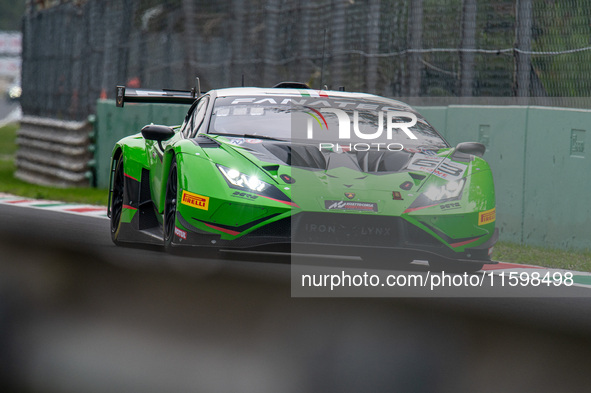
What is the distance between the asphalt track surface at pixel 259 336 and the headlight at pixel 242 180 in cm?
64

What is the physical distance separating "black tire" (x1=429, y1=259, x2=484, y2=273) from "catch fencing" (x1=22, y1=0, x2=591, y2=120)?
2.51m

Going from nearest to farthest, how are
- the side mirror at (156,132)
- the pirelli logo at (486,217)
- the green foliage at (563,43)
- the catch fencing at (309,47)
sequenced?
1. the pirelli logo at (486,217)
2. the side mirror at (156,132)
3. the green foliage at (563,43)
4. the catch fencing at (309,47)

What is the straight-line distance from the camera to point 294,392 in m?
4.66

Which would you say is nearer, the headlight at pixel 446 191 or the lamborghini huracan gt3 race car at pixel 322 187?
the lamborghini huracan gt3 race car at pixel 322 187

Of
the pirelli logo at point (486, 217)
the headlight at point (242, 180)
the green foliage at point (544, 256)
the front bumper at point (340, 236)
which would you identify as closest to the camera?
the front bumper at point (340, 236)

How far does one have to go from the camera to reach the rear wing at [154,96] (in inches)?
393

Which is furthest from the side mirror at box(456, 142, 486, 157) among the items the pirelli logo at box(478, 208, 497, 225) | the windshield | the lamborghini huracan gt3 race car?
the pirelli logo at box(478, 208, 497, 225)

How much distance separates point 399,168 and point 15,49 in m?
90.8

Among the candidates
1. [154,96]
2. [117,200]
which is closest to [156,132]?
[117,200]

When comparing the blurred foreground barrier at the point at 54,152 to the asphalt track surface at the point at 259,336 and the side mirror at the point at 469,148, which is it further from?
the side mirror at the point at 469,148

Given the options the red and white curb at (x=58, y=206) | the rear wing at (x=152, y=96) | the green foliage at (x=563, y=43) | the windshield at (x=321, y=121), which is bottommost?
the red and white curb at (x=58, y=206)

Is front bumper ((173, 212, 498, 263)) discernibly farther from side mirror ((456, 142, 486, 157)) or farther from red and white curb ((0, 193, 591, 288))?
red and white curb ((0, 193, 591, 288))

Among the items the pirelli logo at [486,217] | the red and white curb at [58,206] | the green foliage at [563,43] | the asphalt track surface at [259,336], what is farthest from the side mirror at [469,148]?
the red and white curb at [58,206]

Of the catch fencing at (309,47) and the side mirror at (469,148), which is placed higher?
the catch fencing at (309,47)
